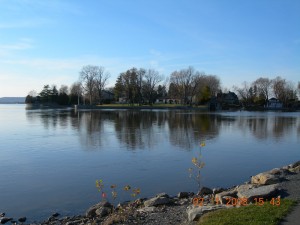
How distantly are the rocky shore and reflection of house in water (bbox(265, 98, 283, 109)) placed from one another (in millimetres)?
114660

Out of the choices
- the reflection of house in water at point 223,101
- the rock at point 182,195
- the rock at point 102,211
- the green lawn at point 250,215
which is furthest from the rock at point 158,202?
the reflection of house in water at point 223,101

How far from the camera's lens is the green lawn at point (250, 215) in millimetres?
7020

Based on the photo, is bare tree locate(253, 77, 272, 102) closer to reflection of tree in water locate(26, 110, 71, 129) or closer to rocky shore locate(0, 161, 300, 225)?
reflection of tree in water locate(26, 110, 71, 129)

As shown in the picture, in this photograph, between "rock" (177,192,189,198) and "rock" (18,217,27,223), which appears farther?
"rock" (177,192,189,198)

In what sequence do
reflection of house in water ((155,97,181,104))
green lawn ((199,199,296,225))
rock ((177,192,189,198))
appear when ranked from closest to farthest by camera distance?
green lawn ((199,199,296,225)), rock ((177,192,189,198)), reflection of house in water ((155,97,181,104))

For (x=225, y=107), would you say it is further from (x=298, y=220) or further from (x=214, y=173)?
(x=298, y=220)

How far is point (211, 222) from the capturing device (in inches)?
284

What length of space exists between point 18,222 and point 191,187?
697 cm

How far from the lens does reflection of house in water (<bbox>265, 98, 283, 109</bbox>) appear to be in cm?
12135

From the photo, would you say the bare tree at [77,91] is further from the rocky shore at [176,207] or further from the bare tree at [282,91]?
the rocky shore at [176,207]

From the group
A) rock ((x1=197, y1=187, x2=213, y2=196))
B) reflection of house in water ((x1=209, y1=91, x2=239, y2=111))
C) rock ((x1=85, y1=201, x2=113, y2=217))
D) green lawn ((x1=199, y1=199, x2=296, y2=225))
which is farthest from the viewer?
reflection of house in water ((x1=209, y1=91, x2=239, y2=111))

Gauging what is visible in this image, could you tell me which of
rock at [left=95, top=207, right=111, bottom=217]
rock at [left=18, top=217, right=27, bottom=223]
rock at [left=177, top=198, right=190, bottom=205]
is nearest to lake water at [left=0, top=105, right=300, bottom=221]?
rock at [left=18, top=217, right=27, bottom=223]

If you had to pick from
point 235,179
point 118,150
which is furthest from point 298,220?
point 118,150

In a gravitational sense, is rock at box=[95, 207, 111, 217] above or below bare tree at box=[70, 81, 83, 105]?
below
